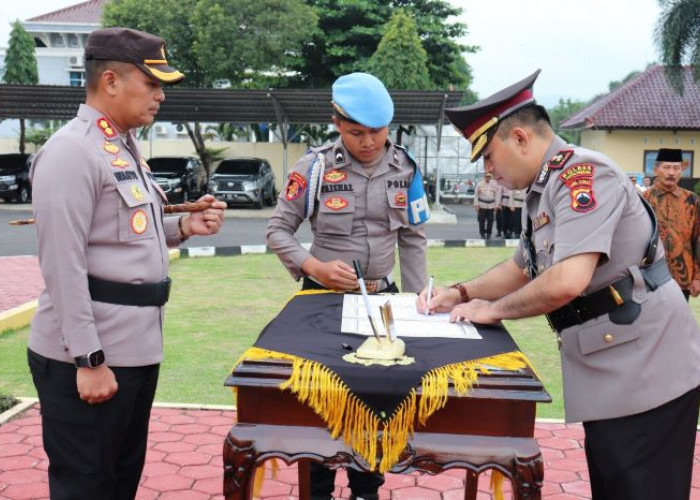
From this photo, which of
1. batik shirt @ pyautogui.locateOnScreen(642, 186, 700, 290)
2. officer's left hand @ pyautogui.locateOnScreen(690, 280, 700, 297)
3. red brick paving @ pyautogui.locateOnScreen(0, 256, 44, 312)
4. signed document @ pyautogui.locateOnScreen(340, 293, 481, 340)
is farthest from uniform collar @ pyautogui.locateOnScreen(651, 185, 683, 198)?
red brick paving @ pyautogui.locateOnScreen(0, 256, 44, 312)

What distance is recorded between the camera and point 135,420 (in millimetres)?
2600

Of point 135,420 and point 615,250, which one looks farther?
point 135,420

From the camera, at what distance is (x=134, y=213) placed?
2410 mm

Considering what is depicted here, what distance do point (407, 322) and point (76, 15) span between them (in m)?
53.0

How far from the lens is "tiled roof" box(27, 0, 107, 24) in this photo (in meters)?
49.4

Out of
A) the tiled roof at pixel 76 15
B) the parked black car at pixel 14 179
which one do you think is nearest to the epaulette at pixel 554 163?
the parked black car at pixel 14 179

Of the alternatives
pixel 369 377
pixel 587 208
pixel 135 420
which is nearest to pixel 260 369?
pixel 369 377

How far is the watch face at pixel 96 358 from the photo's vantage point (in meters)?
2.23

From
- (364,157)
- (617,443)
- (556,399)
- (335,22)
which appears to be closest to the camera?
(617,443)

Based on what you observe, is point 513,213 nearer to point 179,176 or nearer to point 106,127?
point 179,176

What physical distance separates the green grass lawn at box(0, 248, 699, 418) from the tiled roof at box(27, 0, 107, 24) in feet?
143

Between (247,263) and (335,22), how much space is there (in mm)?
19689

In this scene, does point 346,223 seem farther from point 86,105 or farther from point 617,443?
point 617,443

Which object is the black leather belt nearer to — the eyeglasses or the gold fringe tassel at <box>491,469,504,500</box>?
the gold fringe tassel at <box>491,469,504,500</box>
